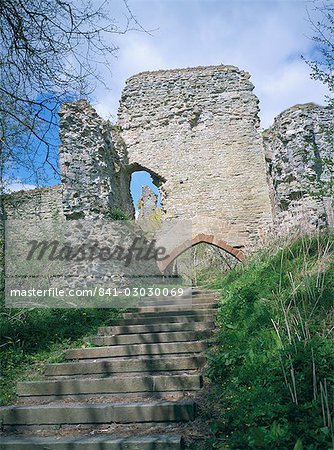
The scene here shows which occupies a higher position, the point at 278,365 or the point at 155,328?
the point at 155,328

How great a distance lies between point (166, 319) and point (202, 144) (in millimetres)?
8039

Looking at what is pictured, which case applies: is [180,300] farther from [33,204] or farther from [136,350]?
[33,204]

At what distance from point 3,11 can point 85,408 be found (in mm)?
3614

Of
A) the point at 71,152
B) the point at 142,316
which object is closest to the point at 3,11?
the point at 142,316

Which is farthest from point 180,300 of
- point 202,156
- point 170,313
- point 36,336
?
point 202,156

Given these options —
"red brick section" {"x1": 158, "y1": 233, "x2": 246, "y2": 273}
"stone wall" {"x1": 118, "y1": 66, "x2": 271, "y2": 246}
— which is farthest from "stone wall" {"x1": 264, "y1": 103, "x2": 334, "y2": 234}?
"red brick section" {"x1": 158, "y1": 233, "x2": 246, "y2": 273}

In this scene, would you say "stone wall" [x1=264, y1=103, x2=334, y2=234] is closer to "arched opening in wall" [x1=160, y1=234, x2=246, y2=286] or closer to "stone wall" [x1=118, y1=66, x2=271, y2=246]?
"stone wall" [x1=118, y1=66, x2=271, y2=246]

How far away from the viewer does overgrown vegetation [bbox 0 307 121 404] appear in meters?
5.49

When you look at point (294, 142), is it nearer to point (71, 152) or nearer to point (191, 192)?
point (191, 192)

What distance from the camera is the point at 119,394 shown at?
4.49m

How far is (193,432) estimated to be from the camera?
358cm

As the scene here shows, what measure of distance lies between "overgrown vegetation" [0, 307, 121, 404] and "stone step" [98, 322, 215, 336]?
1.22 ft

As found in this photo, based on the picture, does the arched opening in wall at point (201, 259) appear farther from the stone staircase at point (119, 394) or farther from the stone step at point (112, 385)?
the stone step at point (112, 385)

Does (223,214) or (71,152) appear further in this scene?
(223,214)
